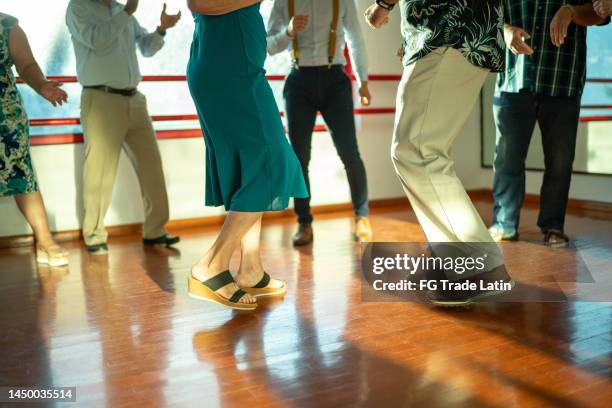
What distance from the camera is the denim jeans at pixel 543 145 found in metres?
3.32

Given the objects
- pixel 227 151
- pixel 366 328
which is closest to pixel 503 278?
pixel 366 328

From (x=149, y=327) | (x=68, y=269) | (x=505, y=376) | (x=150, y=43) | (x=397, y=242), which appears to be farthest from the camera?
(x=150, y=43)

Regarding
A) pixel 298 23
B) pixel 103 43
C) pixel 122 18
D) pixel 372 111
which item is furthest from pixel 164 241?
pixel 372 111

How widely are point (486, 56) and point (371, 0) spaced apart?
3.00 m

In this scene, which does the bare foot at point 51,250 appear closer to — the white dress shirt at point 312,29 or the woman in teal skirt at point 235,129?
the woman in teal skirt at point 235,129

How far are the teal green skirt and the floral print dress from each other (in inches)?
57.5

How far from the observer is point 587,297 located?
2.31 metres

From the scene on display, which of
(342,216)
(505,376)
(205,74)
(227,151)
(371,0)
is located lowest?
(342,216)

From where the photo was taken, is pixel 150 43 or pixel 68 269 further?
pixel 150 43

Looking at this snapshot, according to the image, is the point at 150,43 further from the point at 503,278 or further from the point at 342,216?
the point at 503,278

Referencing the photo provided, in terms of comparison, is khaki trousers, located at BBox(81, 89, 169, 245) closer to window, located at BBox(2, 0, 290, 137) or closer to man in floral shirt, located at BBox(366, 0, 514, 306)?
window, located at BBox(2, 0, 290, 137)

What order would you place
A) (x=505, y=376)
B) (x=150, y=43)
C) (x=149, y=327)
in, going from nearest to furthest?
(x=505, y=376)
(x=149, y=327)
(x=150, y=43)

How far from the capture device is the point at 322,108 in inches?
143

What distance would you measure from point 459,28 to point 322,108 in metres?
1.57
